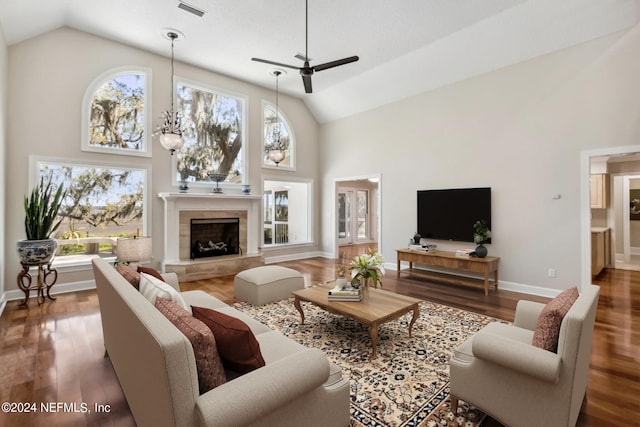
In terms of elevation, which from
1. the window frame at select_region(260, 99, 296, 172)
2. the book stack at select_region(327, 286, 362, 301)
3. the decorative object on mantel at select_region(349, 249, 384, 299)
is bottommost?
the book stack at select_region(327, 286, 362, 301)

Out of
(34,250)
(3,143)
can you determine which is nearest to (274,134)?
(3,143)

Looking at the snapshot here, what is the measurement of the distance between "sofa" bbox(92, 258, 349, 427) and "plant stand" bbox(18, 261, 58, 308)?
3355 millimetres

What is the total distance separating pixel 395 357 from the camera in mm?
2697

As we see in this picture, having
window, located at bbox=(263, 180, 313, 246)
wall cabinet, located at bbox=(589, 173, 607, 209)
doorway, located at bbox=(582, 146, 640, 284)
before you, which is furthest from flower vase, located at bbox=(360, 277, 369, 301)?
wall cabinet, located at bbox=(589, 173, 607, 209)

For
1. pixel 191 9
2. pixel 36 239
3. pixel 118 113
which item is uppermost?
pixel 191 9

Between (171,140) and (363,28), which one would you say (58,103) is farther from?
(363,28)

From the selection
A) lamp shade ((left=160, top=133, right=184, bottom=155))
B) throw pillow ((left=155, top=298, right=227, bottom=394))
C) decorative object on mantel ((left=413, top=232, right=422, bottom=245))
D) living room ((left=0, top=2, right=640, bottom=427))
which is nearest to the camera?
throw pillow ((left=155, top=298, right=227, bottom=394))

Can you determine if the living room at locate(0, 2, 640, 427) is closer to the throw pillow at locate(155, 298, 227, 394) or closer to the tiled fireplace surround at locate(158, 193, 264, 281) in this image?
the tiled fireplace surround at locate(158, 193, 264, 281)

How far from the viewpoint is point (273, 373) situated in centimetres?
132

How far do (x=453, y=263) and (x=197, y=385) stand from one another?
4775 mm

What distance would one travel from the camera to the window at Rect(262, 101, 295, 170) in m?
7.37

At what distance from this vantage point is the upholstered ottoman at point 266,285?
4105 mm

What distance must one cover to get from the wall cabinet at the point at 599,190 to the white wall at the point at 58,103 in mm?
9281

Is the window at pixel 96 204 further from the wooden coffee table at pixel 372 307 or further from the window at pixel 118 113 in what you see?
the wooden coffee table at pixel 372 307
